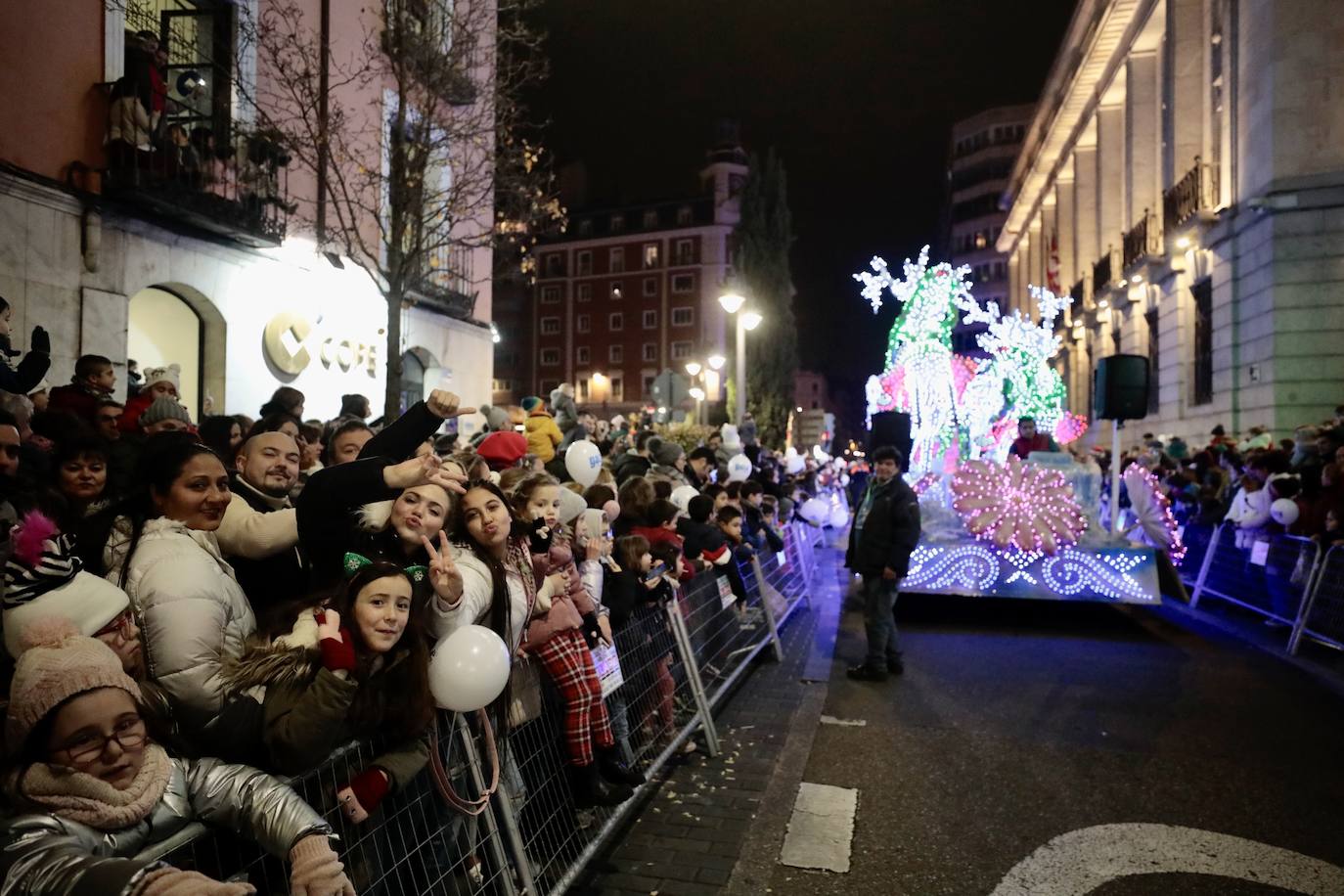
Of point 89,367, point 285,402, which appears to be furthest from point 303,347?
point 89,367

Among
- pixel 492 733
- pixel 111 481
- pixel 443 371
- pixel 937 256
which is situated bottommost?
pixel 492 733

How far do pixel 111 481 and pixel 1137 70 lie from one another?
32707mm

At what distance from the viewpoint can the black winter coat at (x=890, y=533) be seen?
7.96m

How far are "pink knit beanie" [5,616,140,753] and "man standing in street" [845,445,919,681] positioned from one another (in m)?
6.41

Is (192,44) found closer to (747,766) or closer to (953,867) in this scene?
(747,766)

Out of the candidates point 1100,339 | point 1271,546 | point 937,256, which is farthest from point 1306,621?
point 937,256

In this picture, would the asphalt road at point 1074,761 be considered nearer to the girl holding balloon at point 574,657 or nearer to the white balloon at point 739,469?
the girl holding balloon at point 574,657

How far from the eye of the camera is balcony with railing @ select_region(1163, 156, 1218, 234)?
20781 millimetres

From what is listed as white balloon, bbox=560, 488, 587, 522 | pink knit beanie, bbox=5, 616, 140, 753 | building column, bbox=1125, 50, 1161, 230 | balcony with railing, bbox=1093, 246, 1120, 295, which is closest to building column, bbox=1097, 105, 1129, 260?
balcony with railing, bbox=1093, 246, 1120, 295

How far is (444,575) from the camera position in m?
3.25

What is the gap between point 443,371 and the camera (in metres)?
18.4

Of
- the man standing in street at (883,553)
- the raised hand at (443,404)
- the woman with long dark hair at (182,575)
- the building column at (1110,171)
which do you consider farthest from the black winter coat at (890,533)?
the building column at (1110,171)

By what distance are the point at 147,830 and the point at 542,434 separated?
273 inches

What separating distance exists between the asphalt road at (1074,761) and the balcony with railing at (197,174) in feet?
30.7
